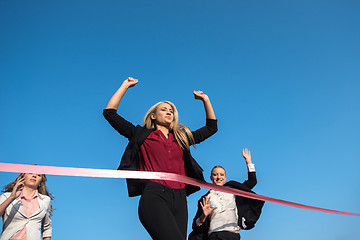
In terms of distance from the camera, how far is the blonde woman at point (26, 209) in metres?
5.01

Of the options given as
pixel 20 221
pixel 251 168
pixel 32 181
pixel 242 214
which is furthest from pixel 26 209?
pixel 251 168

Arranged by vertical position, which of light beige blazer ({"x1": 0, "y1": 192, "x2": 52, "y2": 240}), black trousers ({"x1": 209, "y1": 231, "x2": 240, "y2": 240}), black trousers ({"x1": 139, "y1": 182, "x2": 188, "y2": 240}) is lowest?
black trousers ({"x1": 209, "y1": 231, "x2": 240, "y2": 240})

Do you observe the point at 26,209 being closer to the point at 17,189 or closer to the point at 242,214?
the point at 17,189

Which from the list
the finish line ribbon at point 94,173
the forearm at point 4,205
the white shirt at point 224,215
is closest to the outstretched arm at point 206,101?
the finish line ribbon at point 94,173

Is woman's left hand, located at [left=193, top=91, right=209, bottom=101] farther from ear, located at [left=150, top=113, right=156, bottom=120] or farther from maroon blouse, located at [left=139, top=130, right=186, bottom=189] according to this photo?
maroon blouse, located at [left=139, top=130, right=186, bottom=189]

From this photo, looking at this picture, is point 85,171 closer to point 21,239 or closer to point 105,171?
point 105,171

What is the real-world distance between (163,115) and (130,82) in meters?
0.56

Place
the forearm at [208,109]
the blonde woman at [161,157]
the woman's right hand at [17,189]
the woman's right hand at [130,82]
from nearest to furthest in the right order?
1. the blonde woman at [161,157]
2. the woman's right hand at [130,82]
3. the forearm at [208,109]
4. the woman's right hand at [17,189]

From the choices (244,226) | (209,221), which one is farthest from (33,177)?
(244,226)

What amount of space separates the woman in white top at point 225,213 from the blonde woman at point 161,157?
5.41 ft

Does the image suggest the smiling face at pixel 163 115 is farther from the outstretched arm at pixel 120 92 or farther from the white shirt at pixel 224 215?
the white shirt at pixel 224 215

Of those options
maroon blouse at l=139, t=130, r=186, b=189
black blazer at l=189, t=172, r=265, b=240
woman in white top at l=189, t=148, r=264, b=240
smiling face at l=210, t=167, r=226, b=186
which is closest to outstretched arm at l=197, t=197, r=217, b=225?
woman in white top at l=189, t=148, r=264, b=240

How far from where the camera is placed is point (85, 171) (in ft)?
13.2

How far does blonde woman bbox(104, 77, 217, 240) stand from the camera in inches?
133
